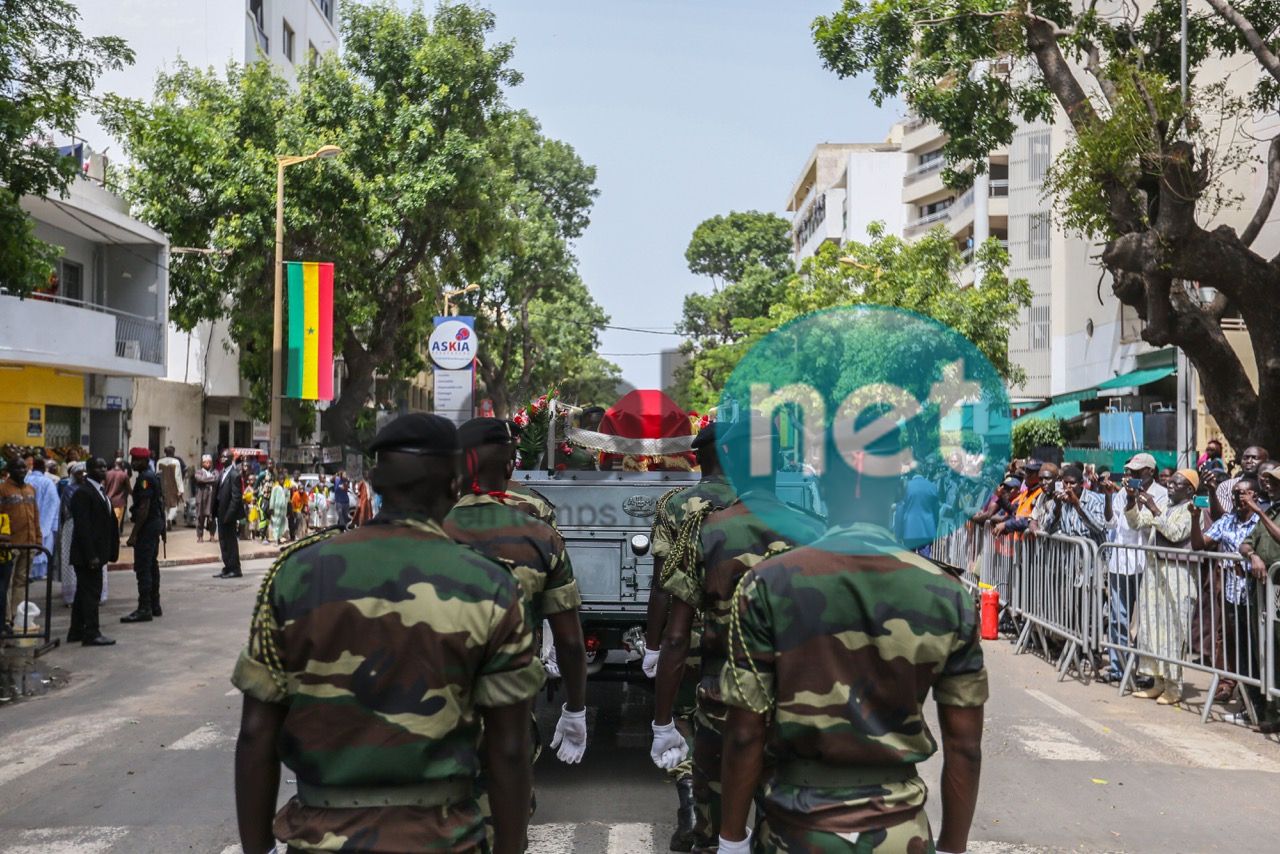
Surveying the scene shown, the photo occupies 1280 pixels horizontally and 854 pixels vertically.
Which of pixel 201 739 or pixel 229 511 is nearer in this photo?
pixel 201 739

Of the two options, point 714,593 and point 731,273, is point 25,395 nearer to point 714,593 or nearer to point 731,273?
point 714,593

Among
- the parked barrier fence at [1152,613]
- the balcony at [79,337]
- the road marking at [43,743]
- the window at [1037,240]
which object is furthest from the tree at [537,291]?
the road marking at [43,743]

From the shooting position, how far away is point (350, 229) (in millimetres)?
29438

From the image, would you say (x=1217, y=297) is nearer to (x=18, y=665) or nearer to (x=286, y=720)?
(x=18, y=665)

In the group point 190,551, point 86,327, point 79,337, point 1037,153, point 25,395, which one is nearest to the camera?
point 190,551

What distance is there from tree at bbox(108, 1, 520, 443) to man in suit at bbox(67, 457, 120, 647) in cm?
1683

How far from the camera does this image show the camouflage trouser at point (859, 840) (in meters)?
2.83

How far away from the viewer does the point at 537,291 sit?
2099 inches

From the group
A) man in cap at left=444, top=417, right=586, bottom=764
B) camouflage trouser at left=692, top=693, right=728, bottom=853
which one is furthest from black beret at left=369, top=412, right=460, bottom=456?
camouflage trouser at left=692, top=693, right=728, bottom=853

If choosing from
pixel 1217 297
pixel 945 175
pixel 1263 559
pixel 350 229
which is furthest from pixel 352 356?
pixel 1263 559

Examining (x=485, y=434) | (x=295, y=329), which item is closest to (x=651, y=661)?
(x=485, y=434)

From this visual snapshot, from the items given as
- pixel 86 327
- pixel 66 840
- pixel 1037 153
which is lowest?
pixel 66 840

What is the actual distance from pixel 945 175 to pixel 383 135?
16.4m

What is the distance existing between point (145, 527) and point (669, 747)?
9.59 meters
